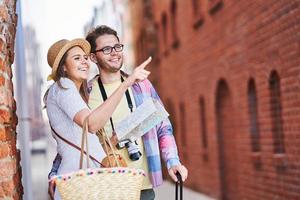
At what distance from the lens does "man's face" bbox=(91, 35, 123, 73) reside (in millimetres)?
4391

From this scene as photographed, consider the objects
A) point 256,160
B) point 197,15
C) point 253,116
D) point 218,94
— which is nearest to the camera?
point 256,160

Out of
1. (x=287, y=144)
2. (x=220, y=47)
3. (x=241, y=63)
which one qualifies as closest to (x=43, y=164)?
(x=220, y=47)

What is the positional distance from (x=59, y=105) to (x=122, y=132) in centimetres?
35

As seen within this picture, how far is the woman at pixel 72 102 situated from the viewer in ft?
13.3

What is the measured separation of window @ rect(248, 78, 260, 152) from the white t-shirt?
281 inches

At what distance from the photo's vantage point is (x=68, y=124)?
418cm

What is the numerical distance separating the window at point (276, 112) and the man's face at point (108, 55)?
5.56 m

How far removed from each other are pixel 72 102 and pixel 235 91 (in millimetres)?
8280

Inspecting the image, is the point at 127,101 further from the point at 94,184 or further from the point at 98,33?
the point at 94,184

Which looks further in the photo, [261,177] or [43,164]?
[43,164]

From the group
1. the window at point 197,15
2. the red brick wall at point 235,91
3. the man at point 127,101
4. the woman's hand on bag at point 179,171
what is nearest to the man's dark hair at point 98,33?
the man at point 127,101

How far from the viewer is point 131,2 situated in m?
29.3

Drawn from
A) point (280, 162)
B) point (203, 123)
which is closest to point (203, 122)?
point (203, 123)

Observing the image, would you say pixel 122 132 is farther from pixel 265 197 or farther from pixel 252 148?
pixel 252 148
